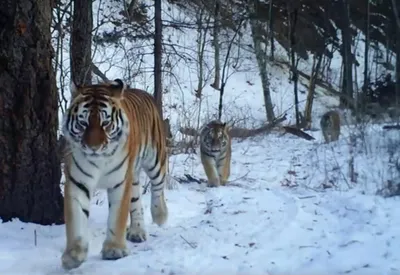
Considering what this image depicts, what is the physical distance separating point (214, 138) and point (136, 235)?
5864 millimetres

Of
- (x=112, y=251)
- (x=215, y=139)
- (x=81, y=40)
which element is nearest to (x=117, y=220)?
(x=112, y=251)

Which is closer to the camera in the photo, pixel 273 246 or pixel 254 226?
pixel 273 246

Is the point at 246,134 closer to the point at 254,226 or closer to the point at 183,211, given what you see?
the point at 183,211

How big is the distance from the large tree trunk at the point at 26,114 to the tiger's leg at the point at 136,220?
76 cm

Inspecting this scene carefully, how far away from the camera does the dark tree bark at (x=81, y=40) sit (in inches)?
352

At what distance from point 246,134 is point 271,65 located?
1501 centimetres

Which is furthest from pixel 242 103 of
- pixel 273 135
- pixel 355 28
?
pixel 273 135

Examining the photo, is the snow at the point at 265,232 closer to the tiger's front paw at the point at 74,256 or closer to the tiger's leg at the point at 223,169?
the tiger's front paw at the point at 74,256

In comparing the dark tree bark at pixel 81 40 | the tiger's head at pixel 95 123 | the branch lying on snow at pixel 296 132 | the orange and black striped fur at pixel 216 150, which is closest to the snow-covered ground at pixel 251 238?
the tiger's head at pixel 95 123

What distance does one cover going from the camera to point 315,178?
9.47m

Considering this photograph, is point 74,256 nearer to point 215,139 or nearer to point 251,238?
point 251,238

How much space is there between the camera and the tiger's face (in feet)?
38.6

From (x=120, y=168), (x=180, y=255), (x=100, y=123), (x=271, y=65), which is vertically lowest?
(x=180, y=255)

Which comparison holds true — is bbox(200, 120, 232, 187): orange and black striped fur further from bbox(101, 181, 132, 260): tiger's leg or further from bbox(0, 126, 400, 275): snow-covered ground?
bbox(101, 181, 132, 260): tiger's leg
